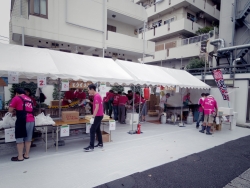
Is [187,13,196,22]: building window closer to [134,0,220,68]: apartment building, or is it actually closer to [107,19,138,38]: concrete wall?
[134,0,220,68]: apartment building

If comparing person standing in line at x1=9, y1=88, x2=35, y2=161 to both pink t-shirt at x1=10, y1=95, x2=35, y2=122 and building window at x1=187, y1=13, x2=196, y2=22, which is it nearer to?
pink t-shirt at x1=10, y1=95, x2=35, y2=122

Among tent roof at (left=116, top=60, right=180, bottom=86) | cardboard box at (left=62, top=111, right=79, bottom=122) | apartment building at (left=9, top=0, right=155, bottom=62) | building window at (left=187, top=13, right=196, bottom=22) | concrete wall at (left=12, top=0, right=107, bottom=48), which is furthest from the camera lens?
building window at (left=187, top=13, right=196, bottom=22)

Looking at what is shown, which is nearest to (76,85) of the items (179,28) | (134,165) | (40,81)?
(40,81)

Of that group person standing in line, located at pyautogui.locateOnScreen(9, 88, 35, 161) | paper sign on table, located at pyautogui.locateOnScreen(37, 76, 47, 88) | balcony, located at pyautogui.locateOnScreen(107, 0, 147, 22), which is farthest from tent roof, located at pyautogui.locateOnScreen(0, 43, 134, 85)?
balcony, located at pyautogui.locateOnScreen(107, 0, 147, 22)

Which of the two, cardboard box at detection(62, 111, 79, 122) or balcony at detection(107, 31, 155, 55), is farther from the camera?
balcony at detection(107, 31, 155, 55)

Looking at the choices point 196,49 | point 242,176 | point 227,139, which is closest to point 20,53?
point 242,176

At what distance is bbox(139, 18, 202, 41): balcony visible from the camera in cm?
1822

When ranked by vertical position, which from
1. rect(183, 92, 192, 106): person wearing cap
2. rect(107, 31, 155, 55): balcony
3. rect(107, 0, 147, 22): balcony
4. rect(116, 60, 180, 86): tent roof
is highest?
rect(107, 0, 147, 22): balcony

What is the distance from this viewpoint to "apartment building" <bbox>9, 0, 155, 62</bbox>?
10227 millimetres

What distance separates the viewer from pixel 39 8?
1051cm

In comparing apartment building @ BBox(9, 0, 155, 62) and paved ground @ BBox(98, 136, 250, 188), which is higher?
apartment building @ BBox(9, 0, 155, 62)

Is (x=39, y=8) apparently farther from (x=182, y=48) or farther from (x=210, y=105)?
(x=182, y=48)

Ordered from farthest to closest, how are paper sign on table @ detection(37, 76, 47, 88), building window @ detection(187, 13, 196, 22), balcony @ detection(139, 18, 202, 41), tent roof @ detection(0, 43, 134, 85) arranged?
building window @ detection(187, 13, 196, 22) → balcony @ detection(139, 18, 202, 41) → paper sign on table @ detection(37, 76, 47, 88) → tent roof @ detection(0, 43, 134, 85)

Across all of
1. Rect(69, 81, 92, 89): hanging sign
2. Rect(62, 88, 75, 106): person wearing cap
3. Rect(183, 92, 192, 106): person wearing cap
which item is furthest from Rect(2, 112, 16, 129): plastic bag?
Rect(183, 92, 192, 106): person wearing cap
